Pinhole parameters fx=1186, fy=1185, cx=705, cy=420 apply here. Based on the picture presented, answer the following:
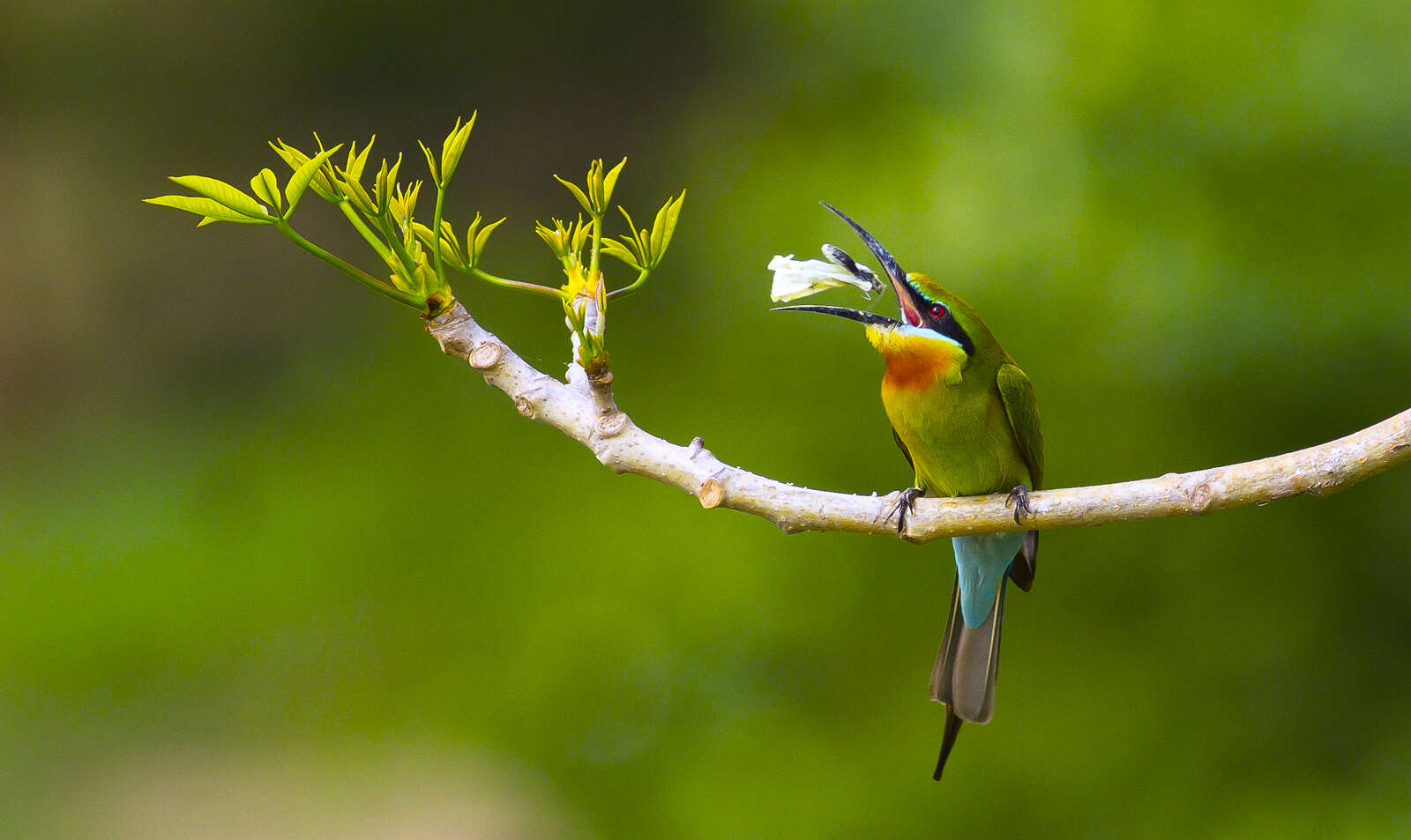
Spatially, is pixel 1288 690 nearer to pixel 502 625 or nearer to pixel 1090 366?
pixel 1090 366

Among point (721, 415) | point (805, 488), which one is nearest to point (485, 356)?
point (805, 488)

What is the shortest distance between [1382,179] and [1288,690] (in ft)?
3.12

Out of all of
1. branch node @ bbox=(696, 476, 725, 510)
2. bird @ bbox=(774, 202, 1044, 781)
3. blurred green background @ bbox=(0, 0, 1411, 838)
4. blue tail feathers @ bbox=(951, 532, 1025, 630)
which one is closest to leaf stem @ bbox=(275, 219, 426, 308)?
branch node @ bbox=(696, 476, 725, 510)

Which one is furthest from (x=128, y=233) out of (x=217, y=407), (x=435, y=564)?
(x=435, y=564)

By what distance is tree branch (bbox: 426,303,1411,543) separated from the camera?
3.30ft

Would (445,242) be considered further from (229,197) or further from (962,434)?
(962,434)

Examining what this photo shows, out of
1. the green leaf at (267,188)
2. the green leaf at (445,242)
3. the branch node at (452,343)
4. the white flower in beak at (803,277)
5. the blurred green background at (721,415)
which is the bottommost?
the blurred green background at (721,415)

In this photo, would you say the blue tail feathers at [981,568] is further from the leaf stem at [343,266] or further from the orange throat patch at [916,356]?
the leaf stem at [343,266]

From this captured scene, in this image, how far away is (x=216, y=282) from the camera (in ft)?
11.2

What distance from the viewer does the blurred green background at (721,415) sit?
2152 millimetres

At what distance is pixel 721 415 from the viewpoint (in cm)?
258

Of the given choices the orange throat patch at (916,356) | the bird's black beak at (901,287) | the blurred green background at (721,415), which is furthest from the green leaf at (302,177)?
the blurred green background at (721,415)

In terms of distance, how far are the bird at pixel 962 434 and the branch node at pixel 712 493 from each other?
255 millimetres

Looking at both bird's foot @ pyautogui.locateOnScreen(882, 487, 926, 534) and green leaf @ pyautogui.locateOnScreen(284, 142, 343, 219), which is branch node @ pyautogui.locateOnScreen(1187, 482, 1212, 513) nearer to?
bird's foot @ pyautogui.locateOnScreen(882, 487, 926, 534)
